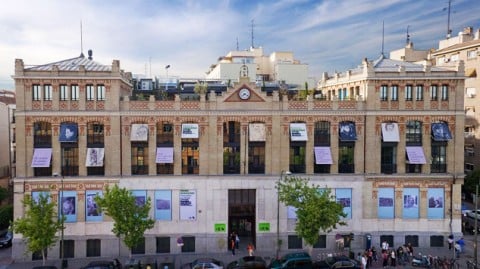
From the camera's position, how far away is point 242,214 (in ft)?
147

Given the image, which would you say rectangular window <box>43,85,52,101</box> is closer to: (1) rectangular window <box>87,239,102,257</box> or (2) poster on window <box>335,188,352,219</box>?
(1) rectangular window <box>87,239,102,257</box>

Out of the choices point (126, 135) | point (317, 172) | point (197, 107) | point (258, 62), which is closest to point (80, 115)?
point (126, 135)

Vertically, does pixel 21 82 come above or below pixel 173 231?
above

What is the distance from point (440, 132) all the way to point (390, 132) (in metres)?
5.15

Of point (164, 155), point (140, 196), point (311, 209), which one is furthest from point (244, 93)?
point (140, 196)

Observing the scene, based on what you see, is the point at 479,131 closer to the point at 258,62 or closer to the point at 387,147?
the point at 387,147

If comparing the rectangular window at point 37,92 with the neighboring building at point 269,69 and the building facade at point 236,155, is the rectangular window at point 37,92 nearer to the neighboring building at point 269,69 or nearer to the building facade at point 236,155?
the building facade at point 236,155

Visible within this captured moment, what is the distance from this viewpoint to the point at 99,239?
42.1m

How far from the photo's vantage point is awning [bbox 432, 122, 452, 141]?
43.2m

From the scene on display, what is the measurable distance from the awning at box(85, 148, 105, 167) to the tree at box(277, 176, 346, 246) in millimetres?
18231

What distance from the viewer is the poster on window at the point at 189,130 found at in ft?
139

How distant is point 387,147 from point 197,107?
803 inches

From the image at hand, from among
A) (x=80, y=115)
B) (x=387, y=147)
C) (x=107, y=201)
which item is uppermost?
(x=80, y=115)

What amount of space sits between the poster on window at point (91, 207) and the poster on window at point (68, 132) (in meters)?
5.67
